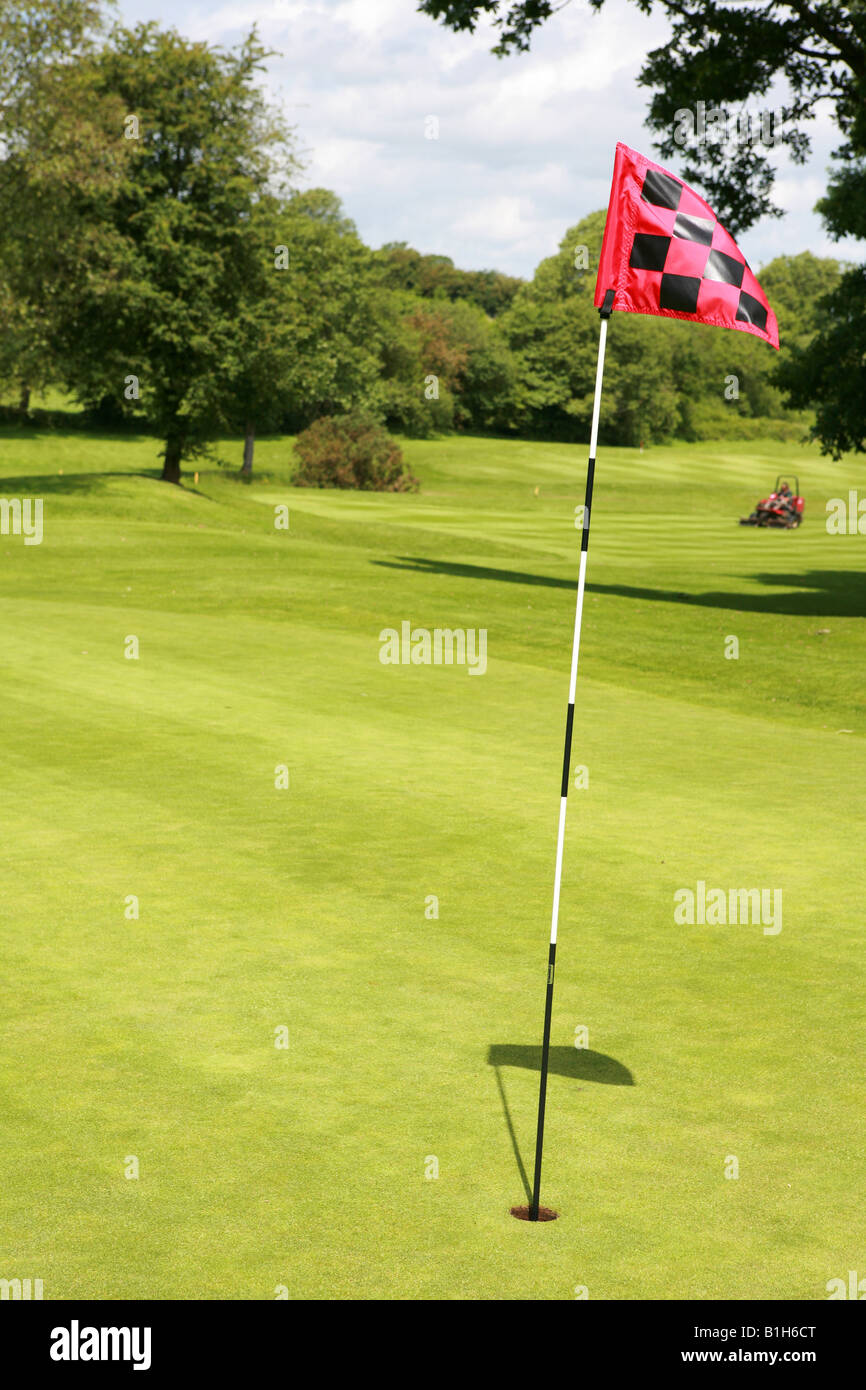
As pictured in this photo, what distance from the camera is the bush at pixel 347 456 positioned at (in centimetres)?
7275

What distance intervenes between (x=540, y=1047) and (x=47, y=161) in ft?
139

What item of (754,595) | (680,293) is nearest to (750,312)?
(680,293)

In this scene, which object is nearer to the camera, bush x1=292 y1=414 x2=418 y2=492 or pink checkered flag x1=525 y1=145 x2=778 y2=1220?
pink checkered flag x1=525 y1=145 x2=778 y2=1220

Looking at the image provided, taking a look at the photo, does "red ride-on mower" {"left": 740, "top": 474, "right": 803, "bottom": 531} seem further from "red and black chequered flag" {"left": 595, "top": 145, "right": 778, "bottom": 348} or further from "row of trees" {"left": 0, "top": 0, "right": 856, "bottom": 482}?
"red and black chequered flag" {"left": 595, "top": 145, "right": 778, "bottom": 348}

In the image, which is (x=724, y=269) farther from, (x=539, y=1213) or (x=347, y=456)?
(x=347, y=456)

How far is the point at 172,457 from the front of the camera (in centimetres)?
5219

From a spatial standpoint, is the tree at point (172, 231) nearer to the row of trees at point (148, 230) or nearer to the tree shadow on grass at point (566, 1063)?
the row of trees at point (148, 230)

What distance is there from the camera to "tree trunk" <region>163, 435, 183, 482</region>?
169 feet

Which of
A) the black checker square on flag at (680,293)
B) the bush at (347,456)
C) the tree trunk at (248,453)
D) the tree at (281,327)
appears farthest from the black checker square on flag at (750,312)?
the tree trunk at (248,453)

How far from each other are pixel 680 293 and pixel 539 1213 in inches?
164

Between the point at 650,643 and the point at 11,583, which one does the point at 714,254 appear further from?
the point at 11,583

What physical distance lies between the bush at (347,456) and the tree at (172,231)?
2247 centimetres

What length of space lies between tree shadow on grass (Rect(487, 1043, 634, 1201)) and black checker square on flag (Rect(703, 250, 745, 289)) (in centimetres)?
381

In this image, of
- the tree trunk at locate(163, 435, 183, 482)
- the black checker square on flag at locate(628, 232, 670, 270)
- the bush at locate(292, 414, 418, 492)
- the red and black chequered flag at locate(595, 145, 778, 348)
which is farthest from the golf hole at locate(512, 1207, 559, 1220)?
the bush at locate(292, 414, 418, 492)
